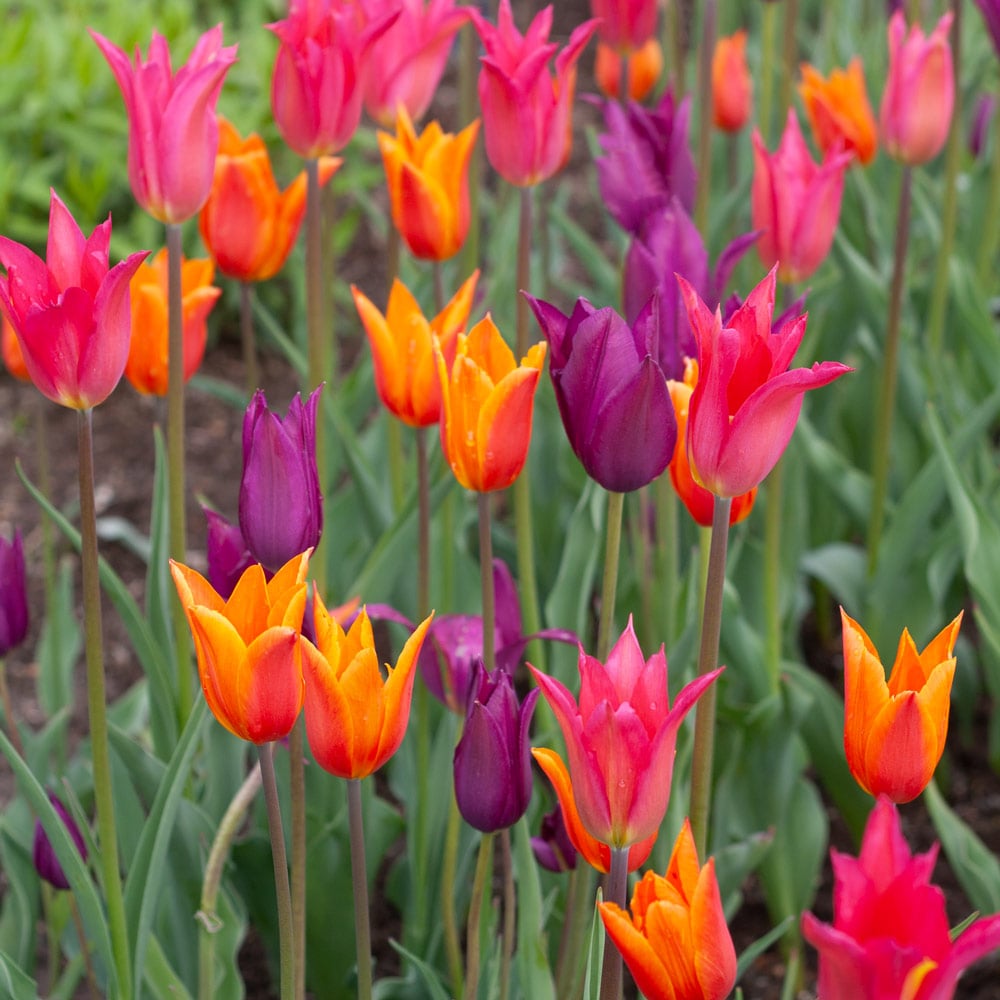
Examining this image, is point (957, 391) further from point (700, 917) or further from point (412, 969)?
point (700, 917)

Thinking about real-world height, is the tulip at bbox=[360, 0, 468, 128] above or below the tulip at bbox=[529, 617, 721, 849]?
above

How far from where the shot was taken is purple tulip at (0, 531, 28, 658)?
1.39 meters

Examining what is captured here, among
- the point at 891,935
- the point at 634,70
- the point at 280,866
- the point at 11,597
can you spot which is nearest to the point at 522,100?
the point at 11,597

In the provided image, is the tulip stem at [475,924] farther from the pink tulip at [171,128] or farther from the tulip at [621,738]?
the pink tulip at [171,128]

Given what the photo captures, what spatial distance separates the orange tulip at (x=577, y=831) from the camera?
3.05ft

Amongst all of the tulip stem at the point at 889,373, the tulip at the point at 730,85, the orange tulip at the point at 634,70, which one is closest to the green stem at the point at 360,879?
the tulip stem at the point at 889,373

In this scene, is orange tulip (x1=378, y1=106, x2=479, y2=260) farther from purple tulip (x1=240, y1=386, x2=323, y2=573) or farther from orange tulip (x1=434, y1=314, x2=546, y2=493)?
purple tulip (x1=240, y1=386, x2=323, y2=573)

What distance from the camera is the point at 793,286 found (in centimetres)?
166

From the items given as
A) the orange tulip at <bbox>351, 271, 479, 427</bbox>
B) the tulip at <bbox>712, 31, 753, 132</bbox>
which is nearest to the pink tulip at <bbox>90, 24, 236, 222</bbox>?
the orange tulip at <bbox>351, 271, 479, 427</bbox>

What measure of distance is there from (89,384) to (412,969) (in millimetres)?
740

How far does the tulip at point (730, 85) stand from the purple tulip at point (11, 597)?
1.46 meters

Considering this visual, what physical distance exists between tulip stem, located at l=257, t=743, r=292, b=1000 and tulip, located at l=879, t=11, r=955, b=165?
122 cm

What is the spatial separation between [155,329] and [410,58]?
0.47 metres

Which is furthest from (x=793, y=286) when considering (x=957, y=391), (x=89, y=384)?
(x=89, y=384)
